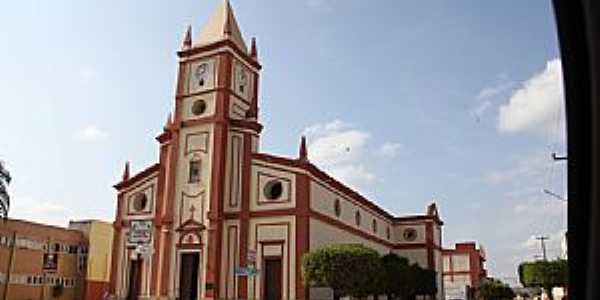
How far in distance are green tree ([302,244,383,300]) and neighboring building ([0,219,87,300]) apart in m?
20.9

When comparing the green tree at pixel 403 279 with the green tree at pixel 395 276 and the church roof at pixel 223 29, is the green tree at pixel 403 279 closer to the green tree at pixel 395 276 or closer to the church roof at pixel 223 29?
the green tree at pixel 395 276

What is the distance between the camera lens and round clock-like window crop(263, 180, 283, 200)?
38375 mm

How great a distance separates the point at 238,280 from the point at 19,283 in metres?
21.7

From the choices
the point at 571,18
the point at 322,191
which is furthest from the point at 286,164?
the point at 571,18

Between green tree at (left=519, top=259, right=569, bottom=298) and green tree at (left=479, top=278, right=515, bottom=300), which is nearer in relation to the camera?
green tree at (left=519, top=259, right=569, bottom=298)

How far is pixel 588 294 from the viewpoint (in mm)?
2994

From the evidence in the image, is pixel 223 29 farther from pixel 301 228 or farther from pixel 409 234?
pixel 409 234

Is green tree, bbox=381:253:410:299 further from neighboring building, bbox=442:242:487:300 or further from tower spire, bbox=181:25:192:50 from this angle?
neighboring building, bbox=442:242:487:300

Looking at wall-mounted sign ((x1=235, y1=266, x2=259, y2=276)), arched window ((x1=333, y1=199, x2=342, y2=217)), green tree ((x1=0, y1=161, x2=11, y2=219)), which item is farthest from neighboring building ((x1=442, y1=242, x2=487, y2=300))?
green tree ((x1=0, y1=161, x2=11, y2=219))

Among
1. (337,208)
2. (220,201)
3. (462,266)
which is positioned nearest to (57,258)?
(220,201)

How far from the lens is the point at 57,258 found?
146 feet

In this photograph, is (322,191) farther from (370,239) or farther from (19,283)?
(19,283)

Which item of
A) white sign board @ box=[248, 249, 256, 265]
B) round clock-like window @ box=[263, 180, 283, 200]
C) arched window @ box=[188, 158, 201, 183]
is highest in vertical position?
arched window @ box=[188, 158, 201, 183]

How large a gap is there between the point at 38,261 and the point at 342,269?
97.1 feet
